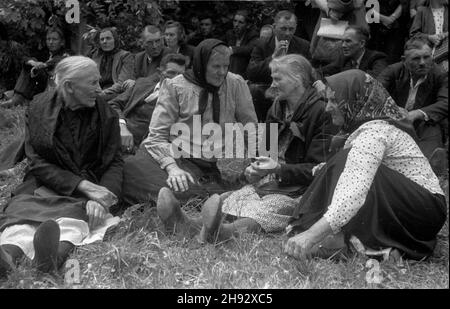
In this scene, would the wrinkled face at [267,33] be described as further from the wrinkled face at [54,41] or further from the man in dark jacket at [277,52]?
the wrinkled face at [54,41]

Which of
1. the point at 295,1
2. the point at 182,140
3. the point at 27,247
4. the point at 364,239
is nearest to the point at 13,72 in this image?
the point at 295,1

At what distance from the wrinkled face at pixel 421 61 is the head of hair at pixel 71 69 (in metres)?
2.47

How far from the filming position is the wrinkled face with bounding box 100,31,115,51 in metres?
7.41

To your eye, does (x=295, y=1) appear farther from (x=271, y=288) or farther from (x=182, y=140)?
(x=271, y=288)

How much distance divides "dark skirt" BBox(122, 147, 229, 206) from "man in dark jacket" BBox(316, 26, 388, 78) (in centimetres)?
160

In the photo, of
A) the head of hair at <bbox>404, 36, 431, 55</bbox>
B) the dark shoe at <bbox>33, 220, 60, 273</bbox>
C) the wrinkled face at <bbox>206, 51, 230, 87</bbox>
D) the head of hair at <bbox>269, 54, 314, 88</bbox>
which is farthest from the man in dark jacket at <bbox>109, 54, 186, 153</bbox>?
the dark shoe at <bbox>33, 220, 60, 273</bbox>

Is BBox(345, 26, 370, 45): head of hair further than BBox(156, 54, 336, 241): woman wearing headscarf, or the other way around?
BBox(345, 26, 370, 45): head of hair

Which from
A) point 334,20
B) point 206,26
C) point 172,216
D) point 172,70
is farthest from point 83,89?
point 206,26

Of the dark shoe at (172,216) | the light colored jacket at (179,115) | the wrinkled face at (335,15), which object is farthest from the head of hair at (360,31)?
the dark shoe at (172,216)

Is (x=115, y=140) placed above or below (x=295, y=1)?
below

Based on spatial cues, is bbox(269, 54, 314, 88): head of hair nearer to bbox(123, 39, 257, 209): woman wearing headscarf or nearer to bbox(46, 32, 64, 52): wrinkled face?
bbox(123, 39, 257, 209): woman wearing headscarf

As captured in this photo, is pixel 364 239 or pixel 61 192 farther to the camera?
pixel 61 192

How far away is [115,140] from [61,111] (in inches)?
14.3

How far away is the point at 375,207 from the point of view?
10.9 ft
